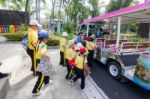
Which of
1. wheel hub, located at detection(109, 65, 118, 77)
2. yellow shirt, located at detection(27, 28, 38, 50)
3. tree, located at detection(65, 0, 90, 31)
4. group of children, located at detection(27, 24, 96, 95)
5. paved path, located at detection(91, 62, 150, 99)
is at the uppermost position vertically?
tree, located at detection(65, 0, 90, 31)

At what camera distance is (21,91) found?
16.3 feet

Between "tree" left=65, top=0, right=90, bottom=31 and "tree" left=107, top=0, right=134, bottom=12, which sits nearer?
"tree" left=107, top=0, right=134, bottom=12

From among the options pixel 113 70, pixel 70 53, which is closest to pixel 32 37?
pixel 70 53

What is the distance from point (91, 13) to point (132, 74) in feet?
122

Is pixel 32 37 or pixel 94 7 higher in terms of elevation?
pixel 94 7

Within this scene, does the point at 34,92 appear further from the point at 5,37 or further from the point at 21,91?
the point at 5,37

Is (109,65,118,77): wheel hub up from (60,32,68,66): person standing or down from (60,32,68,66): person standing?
down

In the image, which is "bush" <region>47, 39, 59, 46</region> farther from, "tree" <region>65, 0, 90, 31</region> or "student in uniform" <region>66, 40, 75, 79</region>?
"tree" <region>65, 0, 90, 31</region>

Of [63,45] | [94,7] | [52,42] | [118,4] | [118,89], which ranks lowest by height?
[118,89]

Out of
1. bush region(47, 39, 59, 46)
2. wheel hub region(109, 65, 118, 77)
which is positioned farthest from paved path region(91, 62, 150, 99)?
bush region(47, 39, 59, 46)

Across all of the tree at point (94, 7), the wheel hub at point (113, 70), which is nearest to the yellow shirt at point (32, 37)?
the wheel hub at point (113, 70)

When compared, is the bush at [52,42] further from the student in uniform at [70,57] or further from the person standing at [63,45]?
the student in uniform at [70,57]

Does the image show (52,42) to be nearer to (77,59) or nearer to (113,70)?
(113,70)

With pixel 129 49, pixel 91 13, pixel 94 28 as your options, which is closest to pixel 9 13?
pixel 94 28
